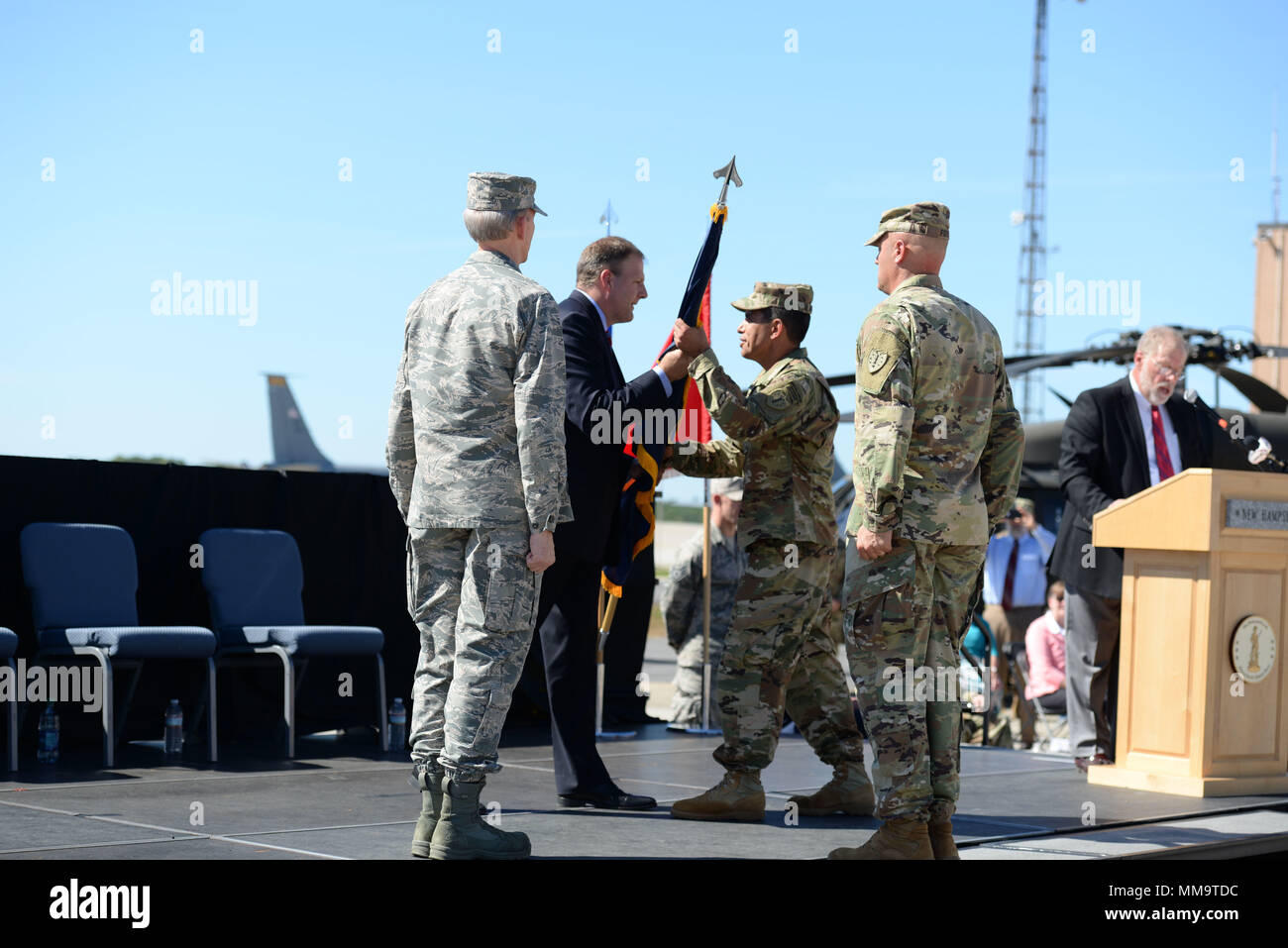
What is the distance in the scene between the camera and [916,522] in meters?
4.41

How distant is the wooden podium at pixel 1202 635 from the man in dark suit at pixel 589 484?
256 centimetres

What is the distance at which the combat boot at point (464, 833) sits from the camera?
4117mm

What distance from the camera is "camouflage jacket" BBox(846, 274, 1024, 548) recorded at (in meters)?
4.35

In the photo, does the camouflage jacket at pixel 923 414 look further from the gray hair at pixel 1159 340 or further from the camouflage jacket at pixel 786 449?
the gray hair at pixel 1159 340

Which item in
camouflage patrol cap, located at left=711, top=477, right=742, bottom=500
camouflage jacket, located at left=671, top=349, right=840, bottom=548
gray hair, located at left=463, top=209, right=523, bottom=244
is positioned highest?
gray hair, located at left=463, top=209, right=523, bottom=244

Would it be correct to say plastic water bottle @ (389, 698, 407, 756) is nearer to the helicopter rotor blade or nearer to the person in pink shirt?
the person in pink shirt

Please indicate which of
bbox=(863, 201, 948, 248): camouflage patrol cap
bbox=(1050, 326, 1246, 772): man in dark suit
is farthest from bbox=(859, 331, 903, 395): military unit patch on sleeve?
bbox=(1050, 326, 1246, 772): man in dark suit

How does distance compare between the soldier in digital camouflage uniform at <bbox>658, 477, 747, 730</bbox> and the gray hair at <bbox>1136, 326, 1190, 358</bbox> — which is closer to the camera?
the gray hair at <bbox>1136, 326, 1190, 358</bbox>

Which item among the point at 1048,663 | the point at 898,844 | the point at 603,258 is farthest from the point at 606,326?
the point at 1048,663

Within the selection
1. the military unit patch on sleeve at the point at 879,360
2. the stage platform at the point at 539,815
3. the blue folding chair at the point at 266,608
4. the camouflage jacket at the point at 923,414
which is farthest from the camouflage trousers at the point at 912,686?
the blue folding chair at the point at 266,608

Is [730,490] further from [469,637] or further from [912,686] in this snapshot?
[469,637]

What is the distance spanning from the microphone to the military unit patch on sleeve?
3.21m

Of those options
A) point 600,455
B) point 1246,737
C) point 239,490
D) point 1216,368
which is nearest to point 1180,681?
point 1246,737

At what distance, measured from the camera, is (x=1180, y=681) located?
21.1ft
